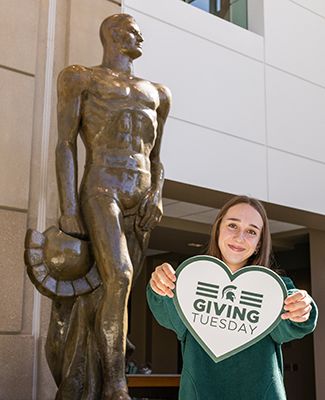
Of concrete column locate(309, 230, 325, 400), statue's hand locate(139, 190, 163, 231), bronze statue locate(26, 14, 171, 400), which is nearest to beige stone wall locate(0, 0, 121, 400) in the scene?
bronze statue locate(26, 14, 171, 400)

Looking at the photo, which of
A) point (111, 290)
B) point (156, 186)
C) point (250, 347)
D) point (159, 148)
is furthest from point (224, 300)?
point (159, 148)

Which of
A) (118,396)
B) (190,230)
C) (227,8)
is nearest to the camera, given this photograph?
(118,396)

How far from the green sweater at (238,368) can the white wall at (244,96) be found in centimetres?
456

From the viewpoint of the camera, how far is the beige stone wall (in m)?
4.56

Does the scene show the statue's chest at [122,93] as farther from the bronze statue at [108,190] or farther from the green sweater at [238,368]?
the green sweater at [238,368]

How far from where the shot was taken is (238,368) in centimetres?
180

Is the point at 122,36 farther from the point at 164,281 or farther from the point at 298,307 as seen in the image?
the point at 298,307

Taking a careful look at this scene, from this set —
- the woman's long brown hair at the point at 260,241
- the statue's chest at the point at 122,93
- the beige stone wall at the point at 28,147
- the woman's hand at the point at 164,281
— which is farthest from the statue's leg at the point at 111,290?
the woman's hand at the point at 164,281

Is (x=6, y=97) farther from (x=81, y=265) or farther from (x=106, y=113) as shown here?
(x=81, y=265)

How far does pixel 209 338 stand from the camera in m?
1.83

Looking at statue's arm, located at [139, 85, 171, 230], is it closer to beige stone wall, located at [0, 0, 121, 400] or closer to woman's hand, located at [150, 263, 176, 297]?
beige stone wall, located at [0, 0, 121, 400]

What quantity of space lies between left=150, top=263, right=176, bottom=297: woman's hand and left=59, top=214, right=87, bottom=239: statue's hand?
178cm

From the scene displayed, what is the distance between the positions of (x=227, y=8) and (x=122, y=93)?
13.2ft

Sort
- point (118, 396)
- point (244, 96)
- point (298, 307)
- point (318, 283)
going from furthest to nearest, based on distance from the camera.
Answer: point (318, 283), point (244, 96), point (118, 396), point (298, 307)
